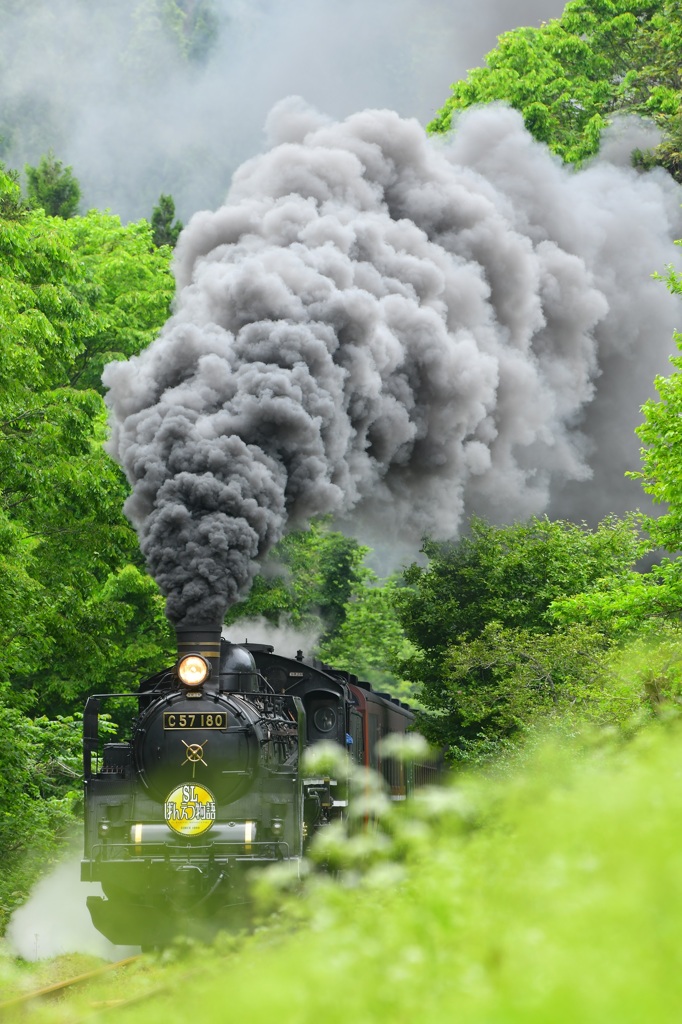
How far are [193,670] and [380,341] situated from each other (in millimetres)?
5932

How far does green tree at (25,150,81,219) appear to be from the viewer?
35125 millimetres

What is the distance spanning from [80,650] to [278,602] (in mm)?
8483

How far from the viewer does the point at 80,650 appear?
17.0 m

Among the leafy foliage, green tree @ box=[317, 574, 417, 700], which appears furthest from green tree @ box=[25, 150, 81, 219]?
the leafy foliage

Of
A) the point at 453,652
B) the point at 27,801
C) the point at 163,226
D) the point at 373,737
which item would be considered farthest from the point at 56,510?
the point at 163,226

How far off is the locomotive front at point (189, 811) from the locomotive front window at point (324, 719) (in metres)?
1.74

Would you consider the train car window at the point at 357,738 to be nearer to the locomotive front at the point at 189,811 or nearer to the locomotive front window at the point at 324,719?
the locomotive front window at the point at 324,719

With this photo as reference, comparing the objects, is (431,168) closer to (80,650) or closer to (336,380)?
(336,380)

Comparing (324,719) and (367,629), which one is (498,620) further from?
(367,629)

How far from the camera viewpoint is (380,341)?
14719mm

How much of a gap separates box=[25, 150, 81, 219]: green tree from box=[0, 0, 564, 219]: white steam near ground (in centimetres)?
7062

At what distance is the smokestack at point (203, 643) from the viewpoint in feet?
34.6

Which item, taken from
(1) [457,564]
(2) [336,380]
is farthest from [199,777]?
(1) [457,564]

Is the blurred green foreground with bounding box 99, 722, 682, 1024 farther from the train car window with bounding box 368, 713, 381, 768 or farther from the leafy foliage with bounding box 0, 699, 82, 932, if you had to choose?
the train car window with bounding box 368, 713, 381, 768
